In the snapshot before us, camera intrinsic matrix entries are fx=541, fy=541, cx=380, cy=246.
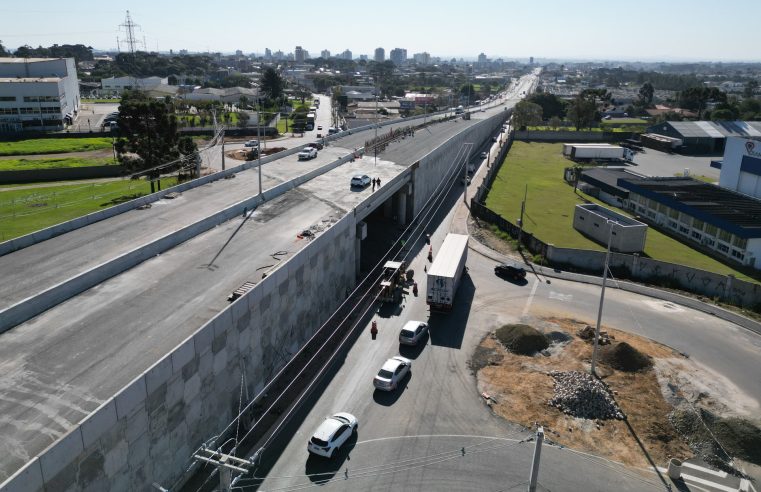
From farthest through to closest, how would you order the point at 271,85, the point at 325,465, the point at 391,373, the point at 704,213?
the point at 271,85 < the point at 704,213 < the point at 391,373 < the point at 325,465

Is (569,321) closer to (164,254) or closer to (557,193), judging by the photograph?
(164,254)

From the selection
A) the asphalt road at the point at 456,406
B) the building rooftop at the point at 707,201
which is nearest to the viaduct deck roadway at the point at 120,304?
the asphalt road at the point at 456,406

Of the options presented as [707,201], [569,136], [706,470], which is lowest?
[706,470]

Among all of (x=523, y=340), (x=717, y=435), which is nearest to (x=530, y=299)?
(x=523, y=340)

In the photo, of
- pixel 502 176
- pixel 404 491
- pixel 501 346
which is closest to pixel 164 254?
pixel 404 491

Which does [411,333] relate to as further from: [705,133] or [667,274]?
[705,133]

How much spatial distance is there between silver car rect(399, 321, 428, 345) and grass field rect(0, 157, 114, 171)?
218ft

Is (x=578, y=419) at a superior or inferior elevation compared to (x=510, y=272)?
inferior

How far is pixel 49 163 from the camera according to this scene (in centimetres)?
8444

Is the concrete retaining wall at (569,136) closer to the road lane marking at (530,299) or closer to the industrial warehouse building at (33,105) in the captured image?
the road lane marking at (530,299)

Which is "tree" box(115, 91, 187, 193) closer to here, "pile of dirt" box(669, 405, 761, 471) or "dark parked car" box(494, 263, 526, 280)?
"dark parked car" box(494, 263, 526, 280)

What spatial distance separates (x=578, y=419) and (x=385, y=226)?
122ft

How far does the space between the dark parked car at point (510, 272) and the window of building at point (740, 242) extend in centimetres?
2182

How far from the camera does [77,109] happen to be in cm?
14988
